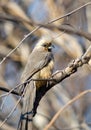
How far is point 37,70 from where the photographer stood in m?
4.49

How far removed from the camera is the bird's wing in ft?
14.1

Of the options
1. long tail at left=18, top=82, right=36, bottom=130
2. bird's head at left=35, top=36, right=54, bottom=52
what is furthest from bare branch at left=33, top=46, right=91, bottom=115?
bird's head at left=35, top=36, right=54, bottom=52

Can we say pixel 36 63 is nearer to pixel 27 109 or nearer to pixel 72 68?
pixel 27 109

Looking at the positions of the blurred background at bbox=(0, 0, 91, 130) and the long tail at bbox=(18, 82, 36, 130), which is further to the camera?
the blurred background at bbox=(0, 0, 91, 130)

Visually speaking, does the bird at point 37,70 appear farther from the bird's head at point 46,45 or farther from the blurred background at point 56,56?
the blurred background at point 56,56

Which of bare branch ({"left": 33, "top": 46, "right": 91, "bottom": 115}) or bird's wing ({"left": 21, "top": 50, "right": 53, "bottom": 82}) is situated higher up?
bird's wing ({"left": 21, "top": 50, "right": 53, "bottom": 82})

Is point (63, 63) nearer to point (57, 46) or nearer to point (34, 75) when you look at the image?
point (57, 46)

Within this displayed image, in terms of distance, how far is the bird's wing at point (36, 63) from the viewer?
14.1 feet

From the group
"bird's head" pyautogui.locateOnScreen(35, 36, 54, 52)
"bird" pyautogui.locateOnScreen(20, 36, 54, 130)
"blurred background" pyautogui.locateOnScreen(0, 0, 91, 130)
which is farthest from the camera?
"blurred background" pyautogui.locateOnScreen(0, 0, 91, 130)

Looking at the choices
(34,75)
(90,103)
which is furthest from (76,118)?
(34,75)

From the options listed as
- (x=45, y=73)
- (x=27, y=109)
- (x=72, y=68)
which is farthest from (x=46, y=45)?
(x=72, y=68)

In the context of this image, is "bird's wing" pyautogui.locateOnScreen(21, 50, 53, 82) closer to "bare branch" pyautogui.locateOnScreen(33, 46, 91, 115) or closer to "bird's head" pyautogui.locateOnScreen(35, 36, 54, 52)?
"bird's head" pyautogui.locateOnScreen(35, 36, 54, 52)

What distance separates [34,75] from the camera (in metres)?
4.40

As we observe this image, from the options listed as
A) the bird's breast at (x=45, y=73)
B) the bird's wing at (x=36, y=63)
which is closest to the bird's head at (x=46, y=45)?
the bird's wing at (x=36, y=63)
